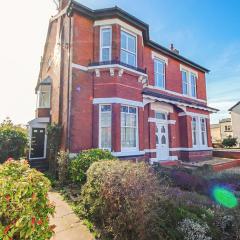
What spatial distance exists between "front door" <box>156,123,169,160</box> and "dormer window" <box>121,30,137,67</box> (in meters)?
5.22

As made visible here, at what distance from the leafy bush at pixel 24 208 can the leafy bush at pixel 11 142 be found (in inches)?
380

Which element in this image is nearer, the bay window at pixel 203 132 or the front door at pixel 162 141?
the front door at pixel 162 141

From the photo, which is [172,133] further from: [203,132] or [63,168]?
[63,168]

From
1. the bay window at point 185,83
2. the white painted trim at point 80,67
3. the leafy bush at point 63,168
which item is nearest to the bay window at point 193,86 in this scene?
the bay window at point 185,83

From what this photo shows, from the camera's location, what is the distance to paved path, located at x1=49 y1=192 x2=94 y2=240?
4707 millimetres

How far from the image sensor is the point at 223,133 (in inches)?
2259

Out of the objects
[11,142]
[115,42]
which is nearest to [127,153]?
[115,42]

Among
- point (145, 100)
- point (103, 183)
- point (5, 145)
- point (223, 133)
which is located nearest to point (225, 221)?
point (103, 183)

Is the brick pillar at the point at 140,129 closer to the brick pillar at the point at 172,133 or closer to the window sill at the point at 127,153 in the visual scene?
the window sill at the point at 127,153

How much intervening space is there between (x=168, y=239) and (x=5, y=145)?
1100 centimetres

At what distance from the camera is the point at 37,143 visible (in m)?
15.5

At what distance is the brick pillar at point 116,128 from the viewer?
11008 millimetres

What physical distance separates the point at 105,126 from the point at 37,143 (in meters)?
6.96

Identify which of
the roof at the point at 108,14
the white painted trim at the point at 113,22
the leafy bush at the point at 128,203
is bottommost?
the leafy bush at the point at 128,203
